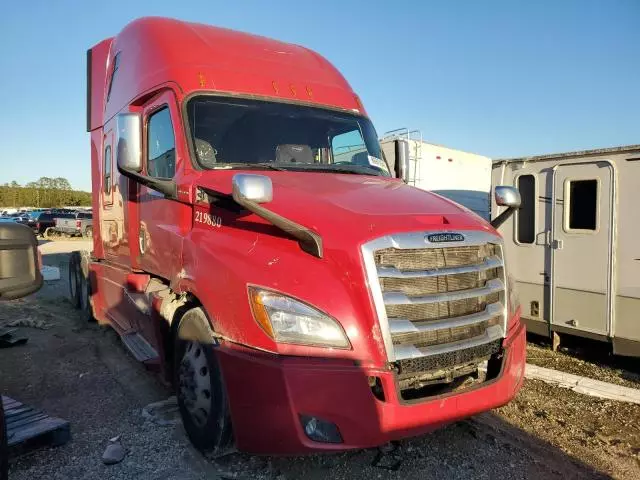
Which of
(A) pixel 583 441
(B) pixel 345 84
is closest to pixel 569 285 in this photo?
(A) pixel 583 441

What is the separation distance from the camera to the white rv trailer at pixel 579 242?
20.4 feet

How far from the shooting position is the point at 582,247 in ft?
21.8

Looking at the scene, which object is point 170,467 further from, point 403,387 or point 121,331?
point 121,331

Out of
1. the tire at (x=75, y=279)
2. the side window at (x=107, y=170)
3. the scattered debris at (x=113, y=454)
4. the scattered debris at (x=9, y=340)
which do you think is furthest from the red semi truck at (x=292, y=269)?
the tire at (x=75, y=279)

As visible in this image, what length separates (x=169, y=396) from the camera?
187 inches

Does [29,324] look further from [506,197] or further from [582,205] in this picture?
[582,205]

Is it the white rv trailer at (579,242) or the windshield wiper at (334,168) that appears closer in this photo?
the windshield wiper at (334,168)

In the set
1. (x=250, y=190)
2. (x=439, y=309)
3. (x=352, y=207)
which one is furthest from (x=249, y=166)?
(x=439, y=309)

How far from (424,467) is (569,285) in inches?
169

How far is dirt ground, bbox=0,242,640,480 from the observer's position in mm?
3461

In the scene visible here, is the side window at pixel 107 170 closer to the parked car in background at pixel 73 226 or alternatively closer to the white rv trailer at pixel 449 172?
the white rv trailer at pixel 449 172

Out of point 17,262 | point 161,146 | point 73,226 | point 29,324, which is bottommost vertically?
point 29,324

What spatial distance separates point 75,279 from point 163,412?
5392 mm

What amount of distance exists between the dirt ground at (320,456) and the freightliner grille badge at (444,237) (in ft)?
5.30
